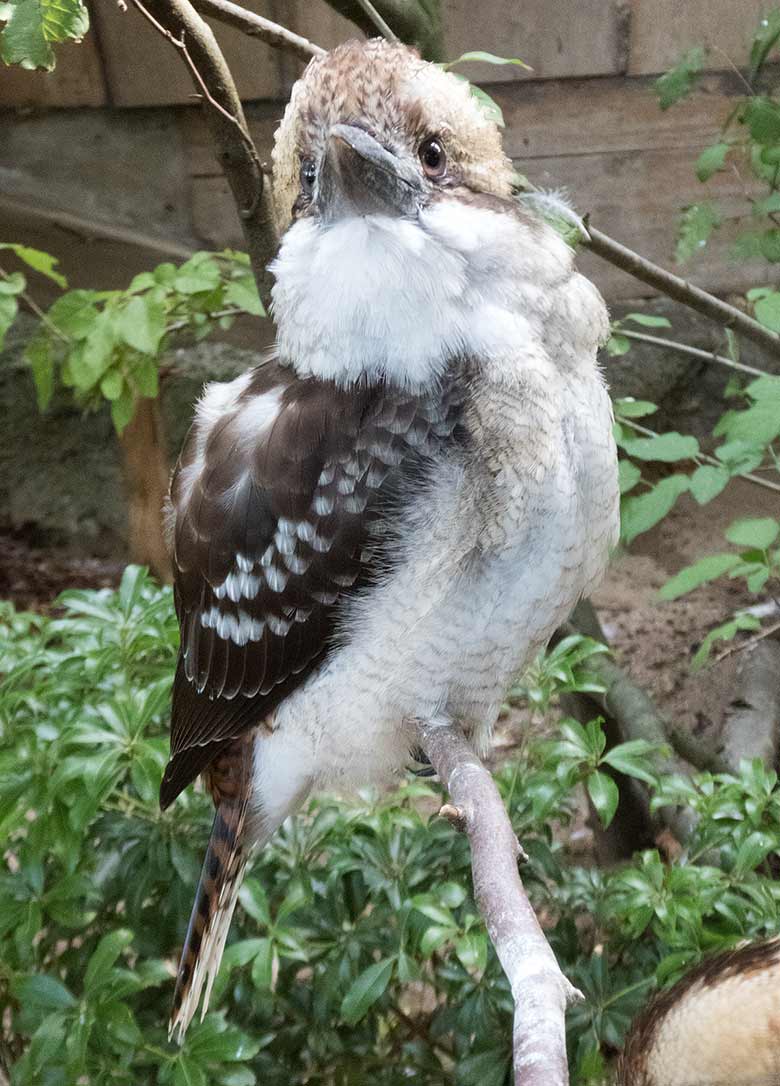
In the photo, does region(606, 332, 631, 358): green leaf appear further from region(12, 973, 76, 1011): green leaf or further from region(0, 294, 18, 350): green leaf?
region(12, 973, 76, 1011): green leaf

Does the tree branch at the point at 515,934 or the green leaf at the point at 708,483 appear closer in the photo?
the tree branch at the point at 515,934

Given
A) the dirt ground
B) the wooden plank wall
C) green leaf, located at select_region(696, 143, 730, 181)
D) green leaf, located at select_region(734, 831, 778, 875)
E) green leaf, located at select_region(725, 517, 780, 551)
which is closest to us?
green leaf, located at select_region(734, 831, 778, 875)

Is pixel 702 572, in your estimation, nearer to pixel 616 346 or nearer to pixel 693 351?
pixel 616 346

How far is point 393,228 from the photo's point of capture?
1.32 m

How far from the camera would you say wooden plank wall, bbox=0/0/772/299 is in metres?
3.23

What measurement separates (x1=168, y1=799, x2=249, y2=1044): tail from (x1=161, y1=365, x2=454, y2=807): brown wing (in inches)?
5.0

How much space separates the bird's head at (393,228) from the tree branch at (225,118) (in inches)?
10.5

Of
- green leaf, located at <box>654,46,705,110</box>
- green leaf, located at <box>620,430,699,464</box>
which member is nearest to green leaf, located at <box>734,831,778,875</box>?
green leaf, located at <box>620,430,699,464</box>

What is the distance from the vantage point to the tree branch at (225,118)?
160cm

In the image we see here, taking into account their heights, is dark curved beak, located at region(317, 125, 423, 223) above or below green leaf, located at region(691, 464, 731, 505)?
above

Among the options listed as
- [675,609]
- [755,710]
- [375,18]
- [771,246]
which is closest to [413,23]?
[375,18]

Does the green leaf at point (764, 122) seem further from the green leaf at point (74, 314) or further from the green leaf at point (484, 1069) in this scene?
the green leaf at point (484, 1069)

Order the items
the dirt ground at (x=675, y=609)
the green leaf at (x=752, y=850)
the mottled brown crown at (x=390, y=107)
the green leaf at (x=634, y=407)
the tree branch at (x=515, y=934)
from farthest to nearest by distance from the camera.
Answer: the dirt ground at (x=675, y=609), the green leaf at (x=634, y=407), the green leaf at (x=752, y=850), the mottled brown crown at (x=390, y=107), the tree branch at (x=515, y=934)

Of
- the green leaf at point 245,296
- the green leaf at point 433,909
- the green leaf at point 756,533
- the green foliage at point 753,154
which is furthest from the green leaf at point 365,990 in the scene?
the green foliage at point 753,154
